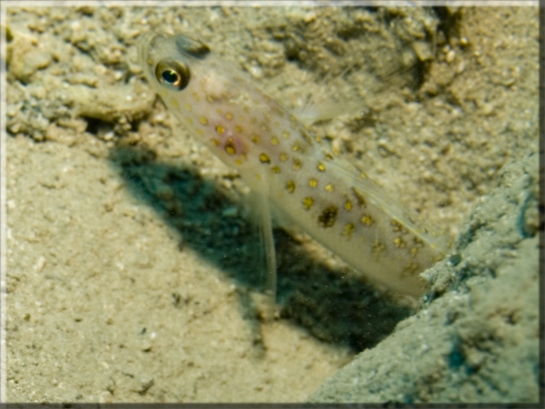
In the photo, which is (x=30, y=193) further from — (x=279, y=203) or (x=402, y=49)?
(x=402, y=49)

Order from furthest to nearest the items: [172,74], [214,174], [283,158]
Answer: [214,174], [283,158], [172,74]

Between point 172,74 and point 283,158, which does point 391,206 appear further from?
point 172,74

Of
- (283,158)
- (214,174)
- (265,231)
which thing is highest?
(283,158)

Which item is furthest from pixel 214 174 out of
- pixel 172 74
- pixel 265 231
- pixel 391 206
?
pixel 391 206

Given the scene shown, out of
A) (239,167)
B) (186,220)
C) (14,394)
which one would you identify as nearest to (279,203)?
(239,167)

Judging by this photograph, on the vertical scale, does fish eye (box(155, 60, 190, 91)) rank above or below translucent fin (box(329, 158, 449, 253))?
above

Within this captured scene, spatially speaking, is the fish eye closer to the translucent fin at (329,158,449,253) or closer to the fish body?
the fish body

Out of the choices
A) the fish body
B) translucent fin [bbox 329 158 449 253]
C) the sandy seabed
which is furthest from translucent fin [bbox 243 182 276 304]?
translucent fin [bbox 329 158 449 253]
